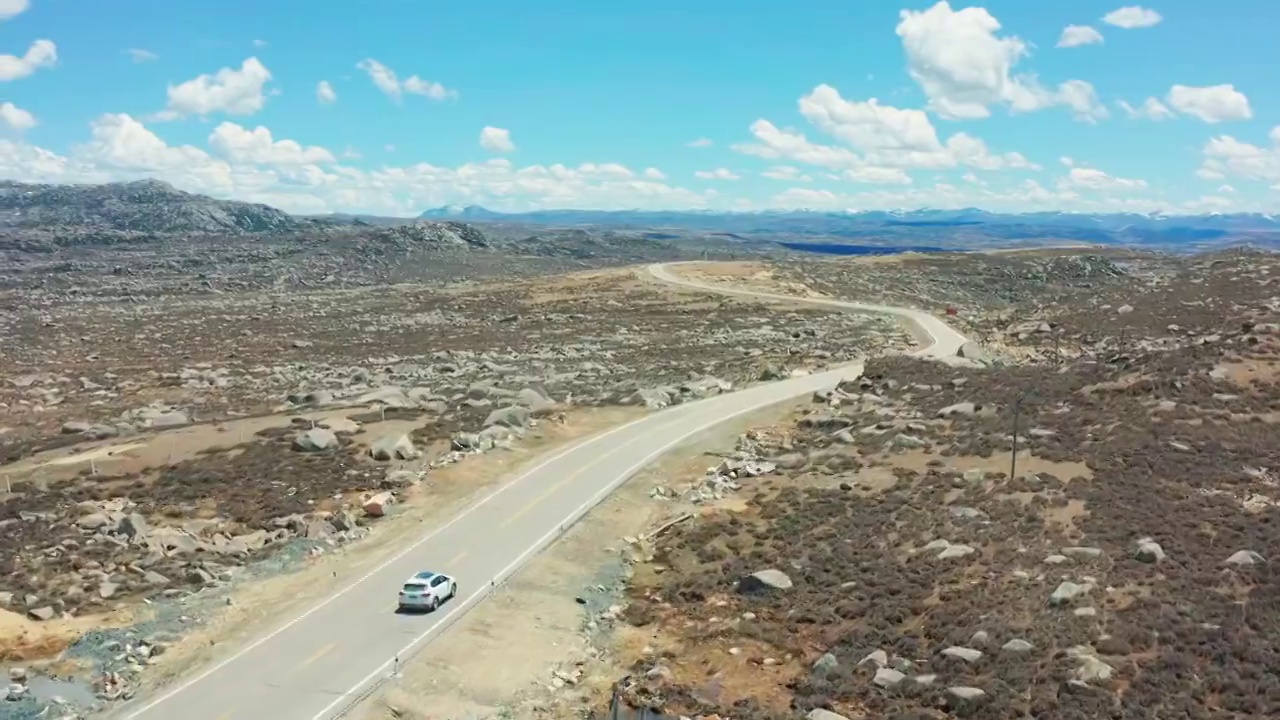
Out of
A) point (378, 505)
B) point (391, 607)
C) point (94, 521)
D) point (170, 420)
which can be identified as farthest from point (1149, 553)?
point (170, 420)

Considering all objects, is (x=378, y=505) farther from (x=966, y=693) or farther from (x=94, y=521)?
(x=966, y=693)

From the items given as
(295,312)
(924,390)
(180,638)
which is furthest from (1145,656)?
(295,312)

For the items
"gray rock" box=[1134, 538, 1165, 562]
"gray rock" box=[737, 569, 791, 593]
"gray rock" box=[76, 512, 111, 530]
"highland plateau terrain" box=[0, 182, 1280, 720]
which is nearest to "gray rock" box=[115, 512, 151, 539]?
"highland plateau terrain" box=[0, 182, 1280, 720]

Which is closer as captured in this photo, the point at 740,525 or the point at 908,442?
the point at 740,525

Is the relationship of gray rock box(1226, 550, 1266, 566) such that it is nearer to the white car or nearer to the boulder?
the white car

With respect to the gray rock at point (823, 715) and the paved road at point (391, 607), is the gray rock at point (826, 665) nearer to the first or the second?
the gray rock at point (823, 715)

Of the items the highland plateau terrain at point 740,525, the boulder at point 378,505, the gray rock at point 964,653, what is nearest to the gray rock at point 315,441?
the highland plateau terrain at point 740,525

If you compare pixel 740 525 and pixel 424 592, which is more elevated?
pixel 424 592
